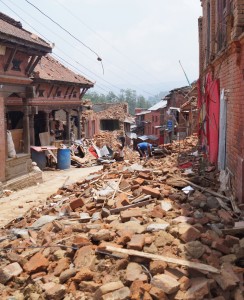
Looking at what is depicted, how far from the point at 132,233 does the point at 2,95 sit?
9.26 meters

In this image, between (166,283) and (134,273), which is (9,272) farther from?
(166,283)

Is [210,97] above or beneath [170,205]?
above

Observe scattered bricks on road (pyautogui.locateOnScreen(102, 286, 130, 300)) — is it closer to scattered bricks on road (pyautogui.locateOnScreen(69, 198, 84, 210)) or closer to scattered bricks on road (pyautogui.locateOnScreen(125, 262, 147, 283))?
scattered bricks on road (pyautogui.locateOnScreen(125, 262, 147, 283))

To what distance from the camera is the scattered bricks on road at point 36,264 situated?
5094 mm

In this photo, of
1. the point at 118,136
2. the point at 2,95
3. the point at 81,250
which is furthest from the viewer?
the point at 118,136

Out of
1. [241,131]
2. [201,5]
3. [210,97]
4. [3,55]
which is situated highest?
[201,5]

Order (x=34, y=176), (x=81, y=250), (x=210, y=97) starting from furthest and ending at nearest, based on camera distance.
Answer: (x=34, y=176)
(x=210, y=97)
(x=81, y=250)

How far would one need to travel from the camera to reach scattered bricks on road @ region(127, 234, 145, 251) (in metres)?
5.09

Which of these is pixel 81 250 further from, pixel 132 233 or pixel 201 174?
pixel 201 174

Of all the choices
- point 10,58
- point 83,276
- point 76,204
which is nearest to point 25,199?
point 76,204

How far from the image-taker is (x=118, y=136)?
38.2 metres

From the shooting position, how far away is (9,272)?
5.11 metres

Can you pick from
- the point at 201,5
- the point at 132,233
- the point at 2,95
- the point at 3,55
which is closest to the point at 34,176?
the point at 2,95

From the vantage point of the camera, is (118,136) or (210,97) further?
(118,136)
